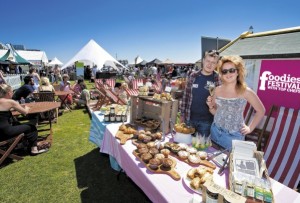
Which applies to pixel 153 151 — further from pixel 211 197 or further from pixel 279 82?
pixel 279 82

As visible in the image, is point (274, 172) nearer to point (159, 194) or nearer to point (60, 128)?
point (159, 194)

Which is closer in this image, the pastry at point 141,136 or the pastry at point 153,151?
the pastry at point 153,151

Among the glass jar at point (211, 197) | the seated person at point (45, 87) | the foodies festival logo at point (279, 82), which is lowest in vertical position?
the glass jar at point (211, 197)

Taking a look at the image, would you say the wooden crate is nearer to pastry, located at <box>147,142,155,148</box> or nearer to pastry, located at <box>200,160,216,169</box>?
pastry, located at <box>147,142,155,148</box>

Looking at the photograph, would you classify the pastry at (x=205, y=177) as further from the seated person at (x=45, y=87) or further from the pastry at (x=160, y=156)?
the seated person at (x=45, y=87)

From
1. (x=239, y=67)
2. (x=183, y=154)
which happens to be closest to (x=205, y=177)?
(x=183, y=154)

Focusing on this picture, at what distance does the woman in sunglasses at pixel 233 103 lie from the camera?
2.11 meters

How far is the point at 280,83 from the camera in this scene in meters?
3.96

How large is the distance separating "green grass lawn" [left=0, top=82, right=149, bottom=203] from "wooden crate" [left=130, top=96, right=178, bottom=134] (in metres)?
1.18

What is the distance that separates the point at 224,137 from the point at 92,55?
46.0 ft

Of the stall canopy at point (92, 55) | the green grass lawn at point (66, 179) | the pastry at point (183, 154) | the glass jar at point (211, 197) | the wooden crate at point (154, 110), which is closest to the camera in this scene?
the glass jar at point (211, 197)

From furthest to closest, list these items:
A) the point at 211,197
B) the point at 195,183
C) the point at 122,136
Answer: the point at 122,136 → the point at 195,183 → the point at 211,197

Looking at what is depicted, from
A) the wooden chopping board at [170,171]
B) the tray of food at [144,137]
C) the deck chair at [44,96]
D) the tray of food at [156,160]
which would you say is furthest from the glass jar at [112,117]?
the deck chair at [44,96]

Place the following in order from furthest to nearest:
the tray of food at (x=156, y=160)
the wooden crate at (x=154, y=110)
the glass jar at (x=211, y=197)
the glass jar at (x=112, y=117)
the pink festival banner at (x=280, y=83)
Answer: the pink festival banner at (x=280, y=83) → the glass jar at (x=112, y=117) → the wooden crate at (x=154, y=110) → the tray of food at (x=156, y=160) → the glass jar at (x=211, y=197)
